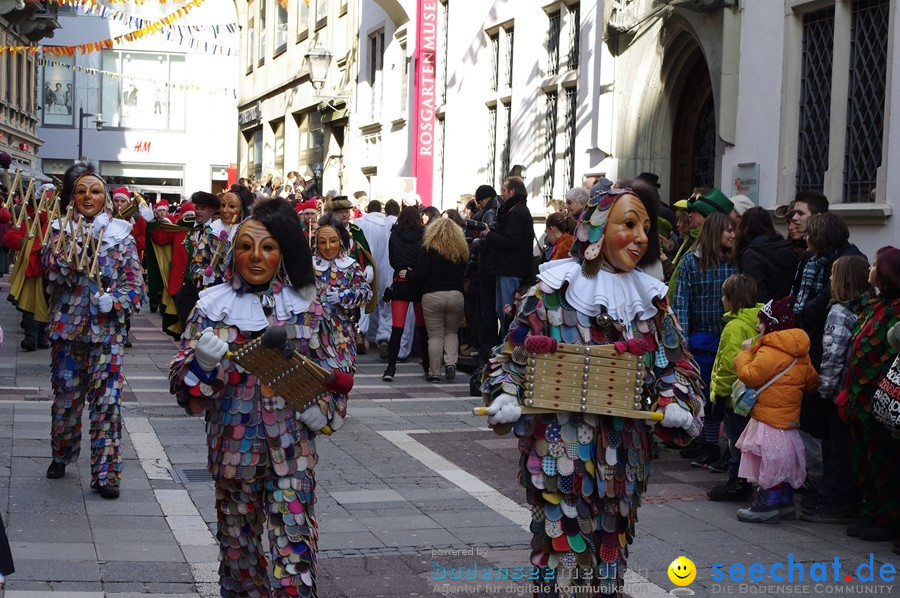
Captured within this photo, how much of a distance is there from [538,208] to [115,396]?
11.6m

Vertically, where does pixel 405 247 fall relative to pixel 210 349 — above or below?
above

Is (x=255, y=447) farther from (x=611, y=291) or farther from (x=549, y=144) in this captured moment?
(x=549, y=144)

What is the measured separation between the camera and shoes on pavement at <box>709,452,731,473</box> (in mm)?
9109

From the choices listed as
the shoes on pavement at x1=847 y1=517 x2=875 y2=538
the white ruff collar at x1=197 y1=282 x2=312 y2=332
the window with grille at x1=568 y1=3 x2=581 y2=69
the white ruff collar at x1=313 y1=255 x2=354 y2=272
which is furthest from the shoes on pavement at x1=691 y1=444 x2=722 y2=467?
the window with grille at x1=568 y1=3 x2=581 y2=69

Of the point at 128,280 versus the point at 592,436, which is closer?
the point at 592,436

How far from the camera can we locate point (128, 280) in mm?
8164

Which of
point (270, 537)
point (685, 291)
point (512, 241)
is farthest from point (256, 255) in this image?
point (512, 241)

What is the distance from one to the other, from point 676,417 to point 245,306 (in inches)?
68.2

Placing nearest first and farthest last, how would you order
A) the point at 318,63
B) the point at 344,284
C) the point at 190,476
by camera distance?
the point at 190,476, the point at 344,284, the point at 318,63

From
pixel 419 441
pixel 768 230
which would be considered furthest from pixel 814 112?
pixel 419 441

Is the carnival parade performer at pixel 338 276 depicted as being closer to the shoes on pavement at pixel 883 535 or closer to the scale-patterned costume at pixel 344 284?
the scale-patterned costume at pixel 344 284

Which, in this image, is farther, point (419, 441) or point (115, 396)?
point (419, 441)

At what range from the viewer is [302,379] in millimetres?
5000

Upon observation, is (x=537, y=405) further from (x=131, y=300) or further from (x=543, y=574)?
(x=131, y=300)
